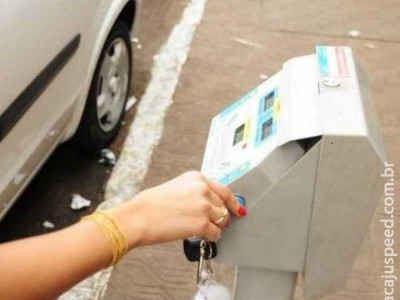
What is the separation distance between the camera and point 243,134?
1.41 metres

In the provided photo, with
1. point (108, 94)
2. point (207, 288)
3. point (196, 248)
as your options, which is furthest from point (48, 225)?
point (196, 248)

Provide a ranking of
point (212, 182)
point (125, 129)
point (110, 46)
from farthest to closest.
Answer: point (125, 129)
point (110, 46)
point (212, 182)

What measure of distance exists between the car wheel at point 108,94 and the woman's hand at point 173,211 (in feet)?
6.51

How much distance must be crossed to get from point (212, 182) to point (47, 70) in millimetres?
1418

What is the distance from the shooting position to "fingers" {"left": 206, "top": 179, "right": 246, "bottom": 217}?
1270mm

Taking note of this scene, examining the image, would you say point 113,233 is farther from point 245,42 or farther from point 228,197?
point 245,42

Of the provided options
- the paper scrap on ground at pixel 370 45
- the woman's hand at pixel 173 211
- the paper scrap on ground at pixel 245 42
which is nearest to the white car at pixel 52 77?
the woman's hand at pixel 173 211

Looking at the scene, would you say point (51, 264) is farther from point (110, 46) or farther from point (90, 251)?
point (110, 46)

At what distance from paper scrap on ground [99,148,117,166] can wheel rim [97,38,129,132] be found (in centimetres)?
12

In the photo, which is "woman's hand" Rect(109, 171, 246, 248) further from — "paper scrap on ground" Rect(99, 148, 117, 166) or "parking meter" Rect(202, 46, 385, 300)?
"paper scrap on ground" Rect(99, 148, 117, 166)

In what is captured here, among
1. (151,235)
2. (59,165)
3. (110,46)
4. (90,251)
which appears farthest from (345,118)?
(59,165)

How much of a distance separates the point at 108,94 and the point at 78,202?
1.96 feet

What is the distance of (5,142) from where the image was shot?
2.31 m

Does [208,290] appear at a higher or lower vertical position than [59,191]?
higher
